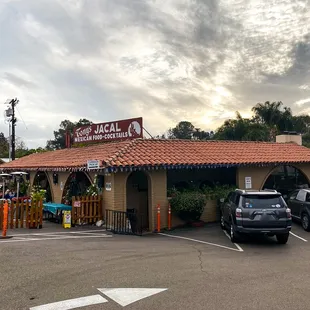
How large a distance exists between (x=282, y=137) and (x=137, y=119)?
47.6 ft

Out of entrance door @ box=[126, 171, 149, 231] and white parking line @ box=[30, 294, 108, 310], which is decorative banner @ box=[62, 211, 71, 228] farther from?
white parking line @ box=[30, 294, 108, 310]

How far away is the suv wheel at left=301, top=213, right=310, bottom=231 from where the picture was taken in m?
13.6

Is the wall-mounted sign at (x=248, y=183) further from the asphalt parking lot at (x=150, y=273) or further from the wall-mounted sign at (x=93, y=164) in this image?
the wall-mounted sign at (x=93, y=164)

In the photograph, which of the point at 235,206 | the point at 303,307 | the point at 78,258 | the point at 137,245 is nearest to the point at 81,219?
the point at 137,245

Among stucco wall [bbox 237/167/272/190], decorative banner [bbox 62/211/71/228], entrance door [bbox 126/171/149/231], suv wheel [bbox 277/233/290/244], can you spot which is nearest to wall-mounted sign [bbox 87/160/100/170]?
decorative banner [bbox 62/211/71/228]

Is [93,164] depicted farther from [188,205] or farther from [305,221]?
[305,221]

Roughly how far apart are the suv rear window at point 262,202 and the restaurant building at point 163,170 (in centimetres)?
465

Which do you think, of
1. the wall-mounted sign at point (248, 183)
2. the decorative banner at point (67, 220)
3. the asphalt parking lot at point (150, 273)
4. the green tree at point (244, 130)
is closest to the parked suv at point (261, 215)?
the asphalt parking lot at point (150, 273)

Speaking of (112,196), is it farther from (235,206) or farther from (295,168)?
(295,168)

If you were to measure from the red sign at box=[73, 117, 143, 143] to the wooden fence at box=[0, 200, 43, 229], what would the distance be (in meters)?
6.68

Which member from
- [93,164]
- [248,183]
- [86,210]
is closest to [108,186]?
[93,164]

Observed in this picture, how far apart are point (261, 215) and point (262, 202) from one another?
46 cm

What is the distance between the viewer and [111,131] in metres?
19.6

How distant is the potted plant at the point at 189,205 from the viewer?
580 inches
